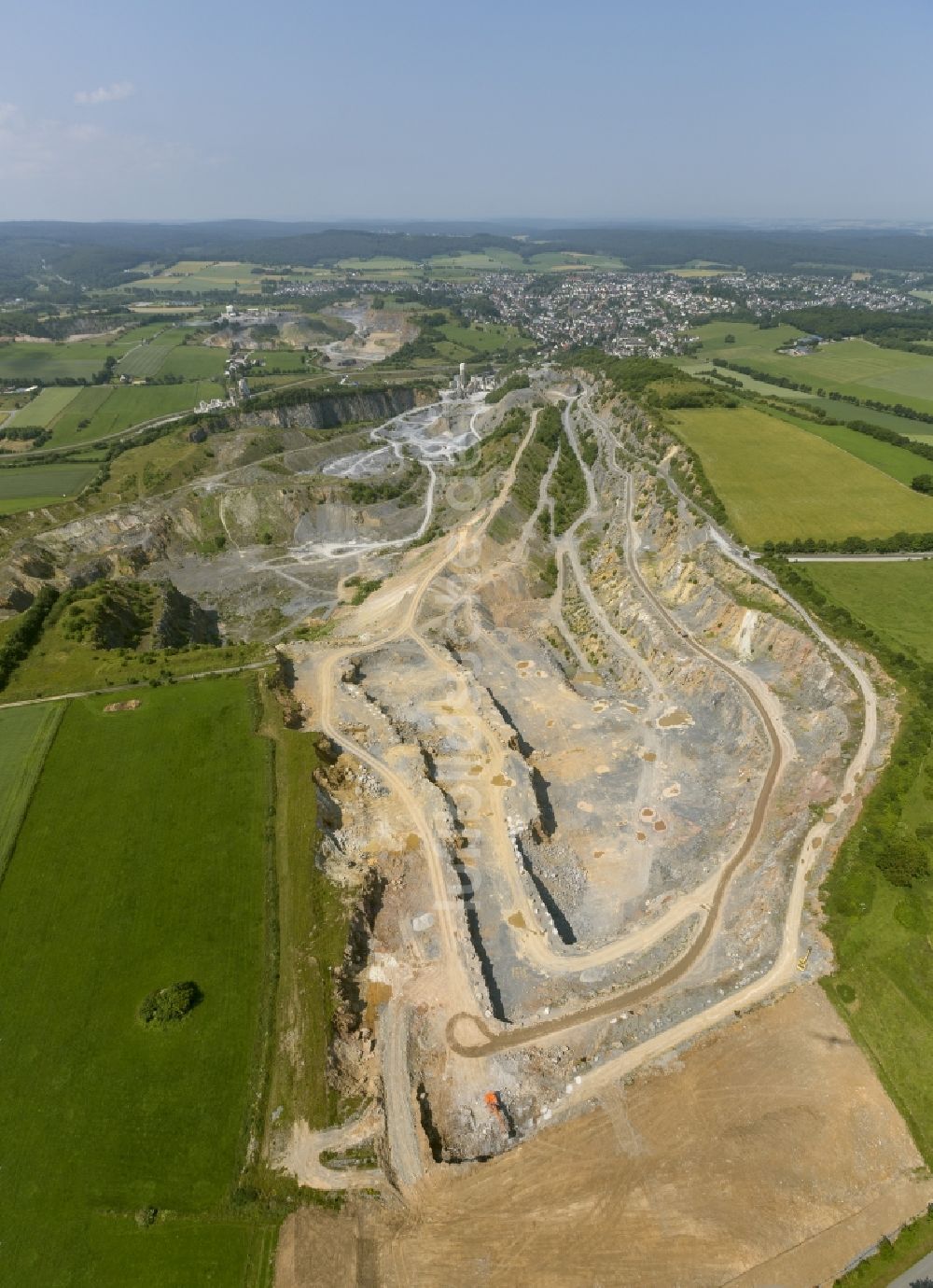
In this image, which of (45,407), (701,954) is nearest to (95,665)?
(701,954)

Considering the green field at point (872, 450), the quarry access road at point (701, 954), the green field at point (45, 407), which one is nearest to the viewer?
the quarry access road at point (701, 954)

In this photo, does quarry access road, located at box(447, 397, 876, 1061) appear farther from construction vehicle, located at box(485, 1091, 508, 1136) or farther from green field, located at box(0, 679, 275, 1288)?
green field, located at box(0, 679, 275, 1288)

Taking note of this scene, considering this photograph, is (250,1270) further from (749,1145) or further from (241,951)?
(749,1145)

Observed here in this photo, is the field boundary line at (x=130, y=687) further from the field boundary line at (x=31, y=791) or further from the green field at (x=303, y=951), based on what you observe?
the green field at (x=303, y=951)

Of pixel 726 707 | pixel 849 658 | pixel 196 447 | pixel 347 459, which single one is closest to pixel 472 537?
pixel 726 707

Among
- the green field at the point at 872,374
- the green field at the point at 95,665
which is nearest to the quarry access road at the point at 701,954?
the green field at the point at 95,665

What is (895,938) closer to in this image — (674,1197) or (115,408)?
(674,1197)
